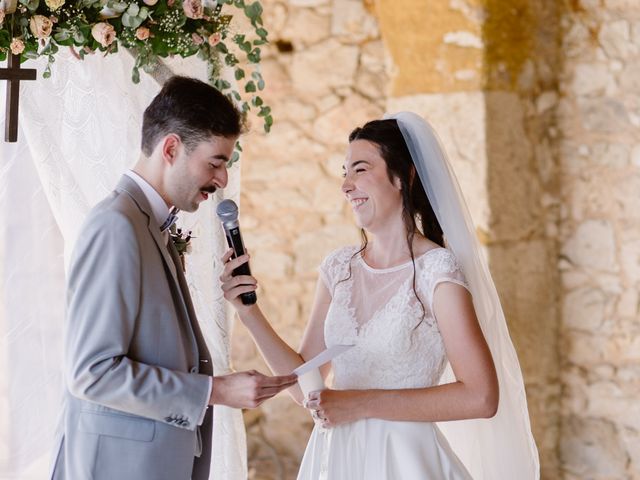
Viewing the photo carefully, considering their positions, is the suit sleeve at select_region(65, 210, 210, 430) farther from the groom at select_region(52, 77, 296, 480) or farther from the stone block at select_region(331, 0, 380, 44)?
the stone block at select_region(331, 0, 380, 44)

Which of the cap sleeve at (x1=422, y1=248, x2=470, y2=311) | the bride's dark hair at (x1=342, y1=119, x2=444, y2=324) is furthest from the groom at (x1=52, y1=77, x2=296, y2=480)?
the bride's dark hair at (x1=342, y1=119, x2=444, y2=324)

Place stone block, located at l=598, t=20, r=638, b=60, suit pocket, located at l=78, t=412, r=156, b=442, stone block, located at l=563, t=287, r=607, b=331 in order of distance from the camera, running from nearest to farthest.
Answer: suit pocket, located at l=78, t=412, r=156, b=442
stone block, located at l=598, t=20, r=638, b=60
stone block, located at l=563, t=287, r=607, b=331

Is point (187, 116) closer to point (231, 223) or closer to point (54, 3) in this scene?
point (231, 223)

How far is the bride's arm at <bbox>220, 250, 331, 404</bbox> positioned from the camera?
249 cm

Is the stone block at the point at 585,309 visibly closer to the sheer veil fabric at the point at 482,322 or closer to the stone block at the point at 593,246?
the stone block at the point at 593,246

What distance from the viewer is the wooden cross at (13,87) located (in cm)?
247

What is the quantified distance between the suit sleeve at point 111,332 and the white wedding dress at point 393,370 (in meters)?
0.68

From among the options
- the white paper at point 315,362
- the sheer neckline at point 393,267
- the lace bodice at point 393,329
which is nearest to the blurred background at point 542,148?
the sheer neckline at point 393,267

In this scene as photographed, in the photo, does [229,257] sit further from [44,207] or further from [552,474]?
[552,474]

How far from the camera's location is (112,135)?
2777mm

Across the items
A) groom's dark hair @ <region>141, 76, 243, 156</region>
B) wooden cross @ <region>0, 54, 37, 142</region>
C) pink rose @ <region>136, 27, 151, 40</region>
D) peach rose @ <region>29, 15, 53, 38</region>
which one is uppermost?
pink rose @ <region>136, 27, 151, 40</region>

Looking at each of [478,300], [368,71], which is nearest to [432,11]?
[368,71]

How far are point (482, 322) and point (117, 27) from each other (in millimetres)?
1307

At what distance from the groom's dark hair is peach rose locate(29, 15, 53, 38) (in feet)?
1.29
